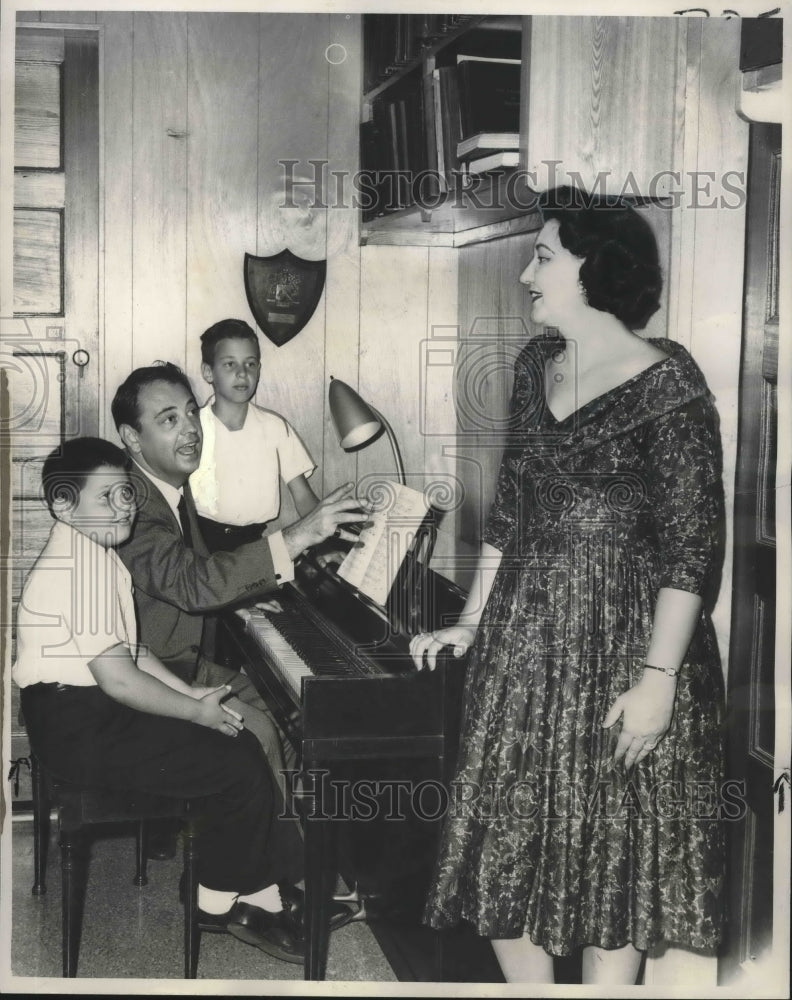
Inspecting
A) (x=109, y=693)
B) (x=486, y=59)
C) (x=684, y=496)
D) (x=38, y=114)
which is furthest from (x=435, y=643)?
(x=38, y=114)

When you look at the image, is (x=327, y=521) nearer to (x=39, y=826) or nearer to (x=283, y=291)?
(x=283, y=291)

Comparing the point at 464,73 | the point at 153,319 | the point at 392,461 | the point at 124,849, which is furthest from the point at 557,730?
the point at 464,73

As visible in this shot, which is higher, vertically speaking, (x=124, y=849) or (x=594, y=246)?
(x=594, y=246)

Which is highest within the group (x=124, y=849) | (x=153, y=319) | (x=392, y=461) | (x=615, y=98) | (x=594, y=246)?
(x=615, y=98)

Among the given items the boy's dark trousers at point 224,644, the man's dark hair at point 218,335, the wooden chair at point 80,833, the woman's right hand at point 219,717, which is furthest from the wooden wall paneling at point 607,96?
the wooden chair at point 80,833

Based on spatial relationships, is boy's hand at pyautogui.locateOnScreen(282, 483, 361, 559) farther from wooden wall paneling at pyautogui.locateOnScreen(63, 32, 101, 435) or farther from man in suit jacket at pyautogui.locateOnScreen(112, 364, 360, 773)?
wooden wall paneling at pyautogui.locateOnScreen(63, 32, 101, 435)

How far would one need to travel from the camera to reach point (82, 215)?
2092mm

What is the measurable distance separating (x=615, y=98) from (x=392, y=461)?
0.83 m

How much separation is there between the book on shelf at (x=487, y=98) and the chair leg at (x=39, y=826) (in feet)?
5.11

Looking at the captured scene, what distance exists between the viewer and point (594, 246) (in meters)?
2.01

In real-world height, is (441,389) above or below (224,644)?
above

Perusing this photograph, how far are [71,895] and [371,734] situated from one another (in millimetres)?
725

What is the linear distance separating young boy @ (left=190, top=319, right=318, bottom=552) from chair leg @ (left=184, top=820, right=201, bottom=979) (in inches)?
23.8

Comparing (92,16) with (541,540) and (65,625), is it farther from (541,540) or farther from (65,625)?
(541,540)
